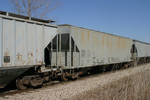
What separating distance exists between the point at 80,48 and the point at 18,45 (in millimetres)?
4399

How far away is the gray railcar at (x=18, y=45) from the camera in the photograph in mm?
6363

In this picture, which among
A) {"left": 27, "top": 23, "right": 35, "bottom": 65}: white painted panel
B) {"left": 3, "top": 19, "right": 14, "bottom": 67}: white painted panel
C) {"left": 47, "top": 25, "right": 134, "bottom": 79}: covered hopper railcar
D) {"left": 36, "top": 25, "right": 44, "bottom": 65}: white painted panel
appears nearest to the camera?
{"left": 3, "top": 19, "right": 14, "bottom": 67}: white painted panel

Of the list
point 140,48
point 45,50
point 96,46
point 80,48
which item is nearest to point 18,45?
point 45,50

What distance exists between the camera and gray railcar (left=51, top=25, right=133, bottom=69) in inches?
386

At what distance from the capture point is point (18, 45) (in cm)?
689

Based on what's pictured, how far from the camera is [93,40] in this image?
11695mm

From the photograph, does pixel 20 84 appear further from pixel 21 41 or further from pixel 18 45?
pixel 21 41

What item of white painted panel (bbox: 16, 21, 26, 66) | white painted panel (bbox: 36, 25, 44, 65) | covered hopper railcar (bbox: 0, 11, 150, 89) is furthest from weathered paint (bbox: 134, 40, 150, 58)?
white painted panel (bbox: 16, 21, 26, 66)

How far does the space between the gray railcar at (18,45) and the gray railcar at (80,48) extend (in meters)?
1.82

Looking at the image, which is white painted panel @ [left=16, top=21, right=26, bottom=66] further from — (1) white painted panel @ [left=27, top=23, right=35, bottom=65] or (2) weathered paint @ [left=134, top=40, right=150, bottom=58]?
(2) weathered paint @ [left=134, top=40, right=150, bottom=58]

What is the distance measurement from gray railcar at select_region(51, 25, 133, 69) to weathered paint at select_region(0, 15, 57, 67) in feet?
5.24

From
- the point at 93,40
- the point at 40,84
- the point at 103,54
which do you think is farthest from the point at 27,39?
the point at 103,54

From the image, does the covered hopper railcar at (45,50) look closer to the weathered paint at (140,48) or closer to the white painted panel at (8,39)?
the white painted panel at (8,39)

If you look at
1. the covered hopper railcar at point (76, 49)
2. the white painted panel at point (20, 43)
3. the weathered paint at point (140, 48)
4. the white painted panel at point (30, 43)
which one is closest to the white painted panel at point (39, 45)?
the white painted panel at point (30, 43)
